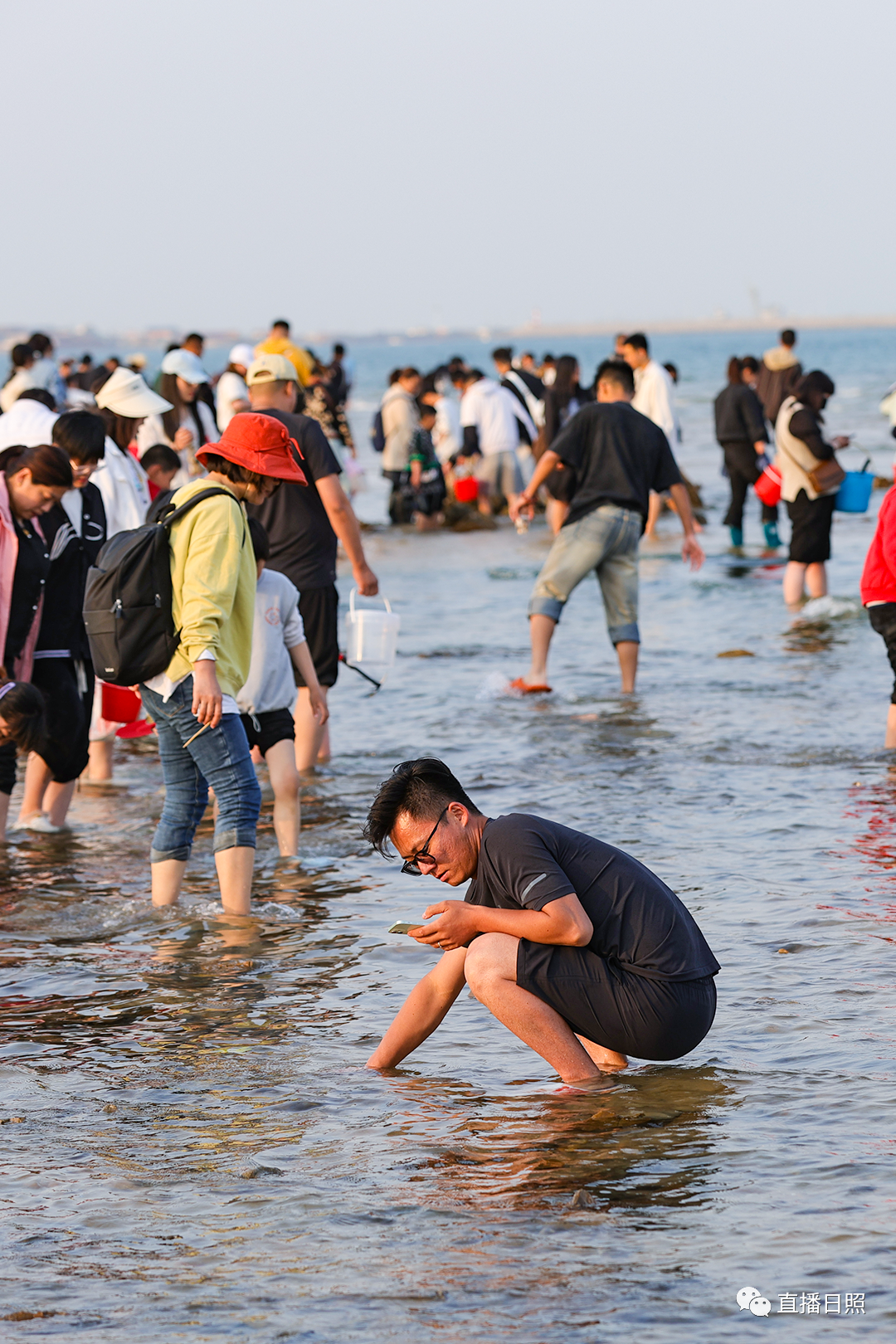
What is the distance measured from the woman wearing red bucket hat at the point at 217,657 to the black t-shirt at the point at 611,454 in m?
4.02

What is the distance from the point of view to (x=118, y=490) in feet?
25.0

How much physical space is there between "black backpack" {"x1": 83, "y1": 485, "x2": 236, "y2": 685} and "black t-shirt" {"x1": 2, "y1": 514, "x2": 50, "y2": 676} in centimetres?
131

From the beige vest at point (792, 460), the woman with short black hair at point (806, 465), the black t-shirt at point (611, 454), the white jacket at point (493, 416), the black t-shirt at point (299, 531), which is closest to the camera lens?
the black t-shirt at point (299, 531)

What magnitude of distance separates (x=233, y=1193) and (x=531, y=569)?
12.5 meters

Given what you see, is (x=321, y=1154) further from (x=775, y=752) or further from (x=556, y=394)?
(x=556, y=394)

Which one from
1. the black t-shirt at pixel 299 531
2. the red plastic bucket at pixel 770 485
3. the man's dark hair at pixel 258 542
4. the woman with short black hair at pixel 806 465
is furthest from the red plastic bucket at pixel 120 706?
the red plastic bucket at pixel 770 485

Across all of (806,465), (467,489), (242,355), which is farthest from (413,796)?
(467,489)

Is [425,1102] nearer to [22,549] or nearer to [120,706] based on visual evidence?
[22,549]

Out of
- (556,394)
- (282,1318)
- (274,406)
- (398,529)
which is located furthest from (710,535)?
(282,1318)

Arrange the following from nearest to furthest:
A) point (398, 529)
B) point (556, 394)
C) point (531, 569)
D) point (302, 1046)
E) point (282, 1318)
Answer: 1. point (282, 1318)
2. point (302, 1046)
3. point (531, 569)
4. point (556, 394)
5. point (398, 529)

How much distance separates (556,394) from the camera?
18.2 metres

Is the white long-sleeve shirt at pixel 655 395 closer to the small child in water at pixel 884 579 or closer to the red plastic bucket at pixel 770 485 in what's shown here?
the red plastic bucket at pixel 770 485

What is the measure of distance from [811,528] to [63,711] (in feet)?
22.1

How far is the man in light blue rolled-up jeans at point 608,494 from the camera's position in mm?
9266
